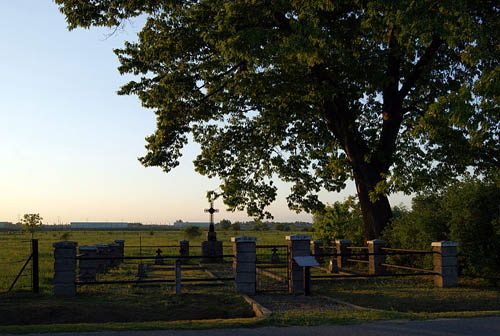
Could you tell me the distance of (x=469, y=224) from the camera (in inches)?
635

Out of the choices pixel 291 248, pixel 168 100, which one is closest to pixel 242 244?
pixel 291 248

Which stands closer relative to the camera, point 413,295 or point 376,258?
point 413,295

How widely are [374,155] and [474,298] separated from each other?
9.67 meters

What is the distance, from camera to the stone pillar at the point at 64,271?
1359cm

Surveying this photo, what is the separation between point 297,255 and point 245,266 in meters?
1.70

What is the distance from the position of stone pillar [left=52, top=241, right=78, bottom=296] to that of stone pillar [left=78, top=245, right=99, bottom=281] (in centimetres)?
272

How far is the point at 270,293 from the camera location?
14.2 meters

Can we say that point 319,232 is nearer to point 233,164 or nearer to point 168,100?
point 233,164

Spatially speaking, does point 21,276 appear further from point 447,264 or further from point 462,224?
point 462,224

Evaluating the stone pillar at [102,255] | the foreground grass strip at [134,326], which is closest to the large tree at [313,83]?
the stone pillar at [102,255]

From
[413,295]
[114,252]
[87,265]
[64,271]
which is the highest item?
[64,271]

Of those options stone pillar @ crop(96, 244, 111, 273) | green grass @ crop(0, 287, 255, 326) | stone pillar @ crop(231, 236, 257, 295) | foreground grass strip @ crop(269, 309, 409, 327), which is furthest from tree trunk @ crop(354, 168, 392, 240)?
stone pillar @ crop(96, 244, 111, 273)

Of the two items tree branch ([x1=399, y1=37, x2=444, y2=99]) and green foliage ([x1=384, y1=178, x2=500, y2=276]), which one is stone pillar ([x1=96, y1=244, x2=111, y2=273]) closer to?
green foliage ([x1=384, y1=178, x2=500, y2=276])

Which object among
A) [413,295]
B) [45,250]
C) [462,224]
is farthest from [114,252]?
[45,250]
